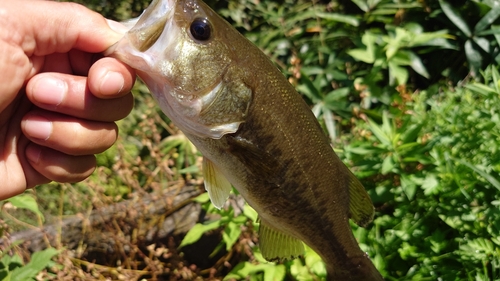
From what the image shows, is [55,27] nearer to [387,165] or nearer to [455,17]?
[387,165]

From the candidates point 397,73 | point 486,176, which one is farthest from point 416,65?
point 486,176

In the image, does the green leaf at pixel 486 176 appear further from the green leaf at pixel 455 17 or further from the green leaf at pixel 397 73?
the green leaf at pixel 455 17

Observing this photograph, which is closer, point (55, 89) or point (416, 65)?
point (55, 89)

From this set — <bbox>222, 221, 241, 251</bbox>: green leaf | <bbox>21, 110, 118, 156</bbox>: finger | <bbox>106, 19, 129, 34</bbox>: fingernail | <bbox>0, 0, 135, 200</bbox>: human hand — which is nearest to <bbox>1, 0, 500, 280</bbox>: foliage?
<bbox>222, 221, 241, 251</bbox>: green leaf

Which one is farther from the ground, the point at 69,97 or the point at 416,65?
the point at 69,97

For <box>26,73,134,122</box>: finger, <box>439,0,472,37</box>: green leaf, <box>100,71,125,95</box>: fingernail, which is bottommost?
<box>439,0,472,37</box>: green leaf

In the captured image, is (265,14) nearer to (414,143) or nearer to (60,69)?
(414,143)

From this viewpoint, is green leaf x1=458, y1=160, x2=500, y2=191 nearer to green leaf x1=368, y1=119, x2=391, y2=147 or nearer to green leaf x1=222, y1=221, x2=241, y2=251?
green leaf x1=368, y1=119, x2=391, y2=147
